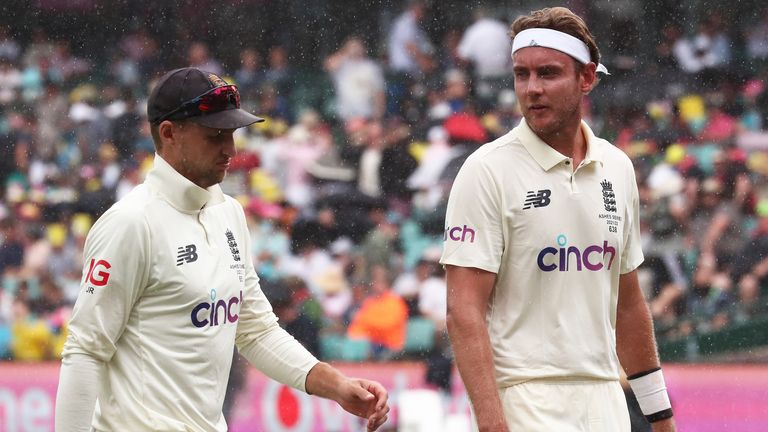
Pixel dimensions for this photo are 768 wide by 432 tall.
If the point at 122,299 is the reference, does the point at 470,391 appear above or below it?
below

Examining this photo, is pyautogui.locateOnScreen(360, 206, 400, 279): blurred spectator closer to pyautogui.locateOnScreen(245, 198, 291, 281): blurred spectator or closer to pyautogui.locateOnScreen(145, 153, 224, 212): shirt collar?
pyautogui.locateOnScreen(245, 198, 291, 281): blurred spectator

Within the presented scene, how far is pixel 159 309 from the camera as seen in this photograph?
12.5 ft

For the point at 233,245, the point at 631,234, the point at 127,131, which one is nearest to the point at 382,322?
the point at 127,131

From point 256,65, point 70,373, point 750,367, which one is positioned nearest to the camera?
point 70,373

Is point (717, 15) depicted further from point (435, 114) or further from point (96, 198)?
point (96, 198)

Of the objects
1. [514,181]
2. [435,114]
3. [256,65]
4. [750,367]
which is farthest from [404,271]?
[514,181]

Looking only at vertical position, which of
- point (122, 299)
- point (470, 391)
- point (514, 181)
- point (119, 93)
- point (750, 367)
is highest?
point (119, 93)

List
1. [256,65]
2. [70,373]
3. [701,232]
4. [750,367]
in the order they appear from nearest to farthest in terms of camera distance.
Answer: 1. [70,373]
2. [750,367]
3. [701,232]
4. [256,65]

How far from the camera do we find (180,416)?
12.5 feet

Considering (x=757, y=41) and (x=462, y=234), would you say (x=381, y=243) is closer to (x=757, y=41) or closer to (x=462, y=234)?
(x=757, y=41)

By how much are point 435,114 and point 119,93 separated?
403 centimetres

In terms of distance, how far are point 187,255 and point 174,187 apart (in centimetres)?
20

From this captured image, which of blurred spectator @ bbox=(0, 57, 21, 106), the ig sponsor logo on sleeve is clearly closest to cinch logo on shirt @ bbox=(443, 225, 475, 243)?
the ig sponsor logo on sleeve

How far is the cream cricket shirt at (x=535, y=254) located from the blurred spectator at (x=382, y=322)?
714 centimetres
